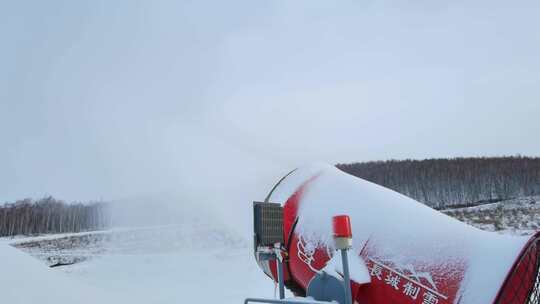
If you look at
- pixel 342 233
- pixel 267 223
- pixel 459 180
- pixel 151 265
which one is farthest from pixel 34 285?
pixel 459 180

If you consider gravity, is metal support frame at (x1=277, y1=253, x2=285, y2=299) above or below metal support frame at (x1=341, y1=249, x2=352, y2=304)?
below

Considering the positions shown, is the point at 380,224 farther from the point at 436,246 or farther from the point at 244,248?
the point at 244,248

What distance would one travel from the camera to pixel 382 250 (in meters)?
4.15

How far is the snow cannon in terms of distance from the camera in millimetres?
3578

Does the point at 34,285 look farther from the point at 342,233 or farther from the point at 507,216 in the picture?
the point at 507,216

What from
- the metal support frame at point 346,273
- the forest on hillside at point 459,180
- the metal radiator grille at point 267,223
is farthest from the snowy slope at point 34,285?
the forest on hillside at point 459,180

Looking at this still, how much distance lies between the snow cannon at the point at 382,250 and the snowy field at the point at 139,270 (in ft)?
12.2

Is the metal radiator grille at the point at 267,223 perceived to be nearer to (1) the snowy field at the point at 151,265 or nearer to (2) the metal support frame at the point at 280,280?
(2) the metal support frame at the point at 280,280

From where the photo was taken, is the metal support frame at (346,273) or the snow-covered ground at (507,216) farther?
the snow-covered ground at (507,216)

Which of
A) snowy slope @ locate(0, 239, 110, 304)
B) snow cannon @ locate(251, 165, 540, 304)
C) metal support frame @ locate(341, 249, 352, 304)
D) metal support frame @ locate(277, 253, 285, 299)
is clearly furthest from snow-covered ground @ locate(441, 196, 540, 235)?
metal support frame @ locate(341, 249, 352, 304)

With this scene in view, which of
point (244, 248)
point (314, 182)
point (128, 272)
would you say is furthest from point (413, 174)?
point (314, 182)

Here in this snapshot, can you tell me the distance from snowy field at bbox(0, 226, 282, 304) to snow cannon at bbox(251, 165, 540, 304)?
3.72 meters

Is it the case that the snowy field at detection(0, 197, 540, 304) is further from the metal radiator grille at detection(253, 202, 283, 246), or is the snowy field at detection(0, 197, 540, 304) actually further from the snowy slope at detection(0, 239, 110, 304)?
the metal radiator grille at detection(253, 202, 283, 246)

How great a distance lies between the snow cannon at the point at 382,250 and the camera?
358 cm
